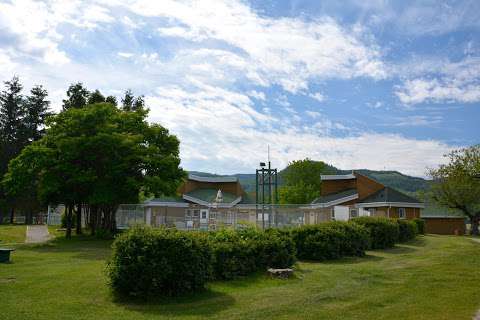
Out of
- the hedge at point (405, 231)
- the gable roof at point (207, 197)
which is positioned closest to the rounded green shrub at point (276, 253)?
the hedge at point (405, 231)

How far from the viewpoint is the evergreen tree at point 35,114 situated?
183ft

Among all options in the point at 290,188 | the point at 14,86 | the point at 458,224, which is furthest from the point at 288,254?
the point at 290,188

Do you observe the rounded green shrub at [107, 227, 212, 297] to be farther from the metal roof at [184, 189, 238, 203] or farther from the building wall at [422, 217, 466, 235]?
the building wall at [422, 217, 466, 235]

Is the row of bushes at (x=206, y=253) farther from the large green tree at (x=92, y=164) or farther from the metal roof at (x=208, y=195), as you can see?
the metal roof at (x=208, y=195)

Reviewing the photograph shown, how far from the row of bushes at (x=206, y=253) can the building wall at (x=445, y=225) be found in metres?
35.6

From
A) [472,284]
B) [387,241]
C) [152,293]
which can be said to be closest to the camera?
[152,293]

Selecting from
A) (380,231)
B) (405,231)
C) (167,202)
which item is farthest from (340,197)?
(380,231)

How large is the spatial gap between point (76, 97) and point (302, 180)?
56.2 m

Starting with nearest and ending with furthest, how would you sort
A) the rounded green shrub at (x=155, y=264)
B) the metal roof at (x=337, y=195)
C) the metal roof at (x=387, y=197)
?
the rounded green shrub at (x=155, y=264) < the metal roof at (x=387, y=197) < the metal roof at (x=337, y=195)

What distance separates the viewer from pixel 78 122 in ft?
97.1

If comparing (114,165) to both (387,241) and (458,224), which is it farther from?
(458,224)

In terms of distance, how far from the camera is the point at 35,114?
185 feet

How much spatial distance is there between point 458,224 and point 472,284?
42.7m

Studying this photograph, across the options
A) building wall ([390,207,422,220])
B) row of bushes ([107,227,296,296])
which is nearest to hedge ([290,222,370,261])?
row of bushes ([107,227,296,296])
